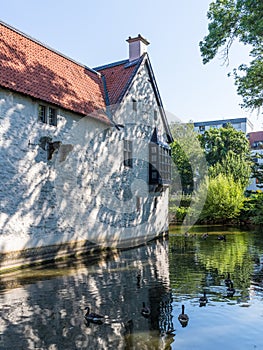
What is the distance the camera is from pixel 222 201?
32.2 m

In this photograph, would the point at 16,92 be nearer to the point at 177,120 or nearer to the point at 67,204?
the point at 67,204

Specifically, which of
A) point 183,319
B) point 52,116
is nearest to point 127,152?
point 52,116

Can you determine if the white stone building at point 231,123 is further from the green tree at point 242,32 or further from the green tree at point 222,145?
the green tree at point 242,32

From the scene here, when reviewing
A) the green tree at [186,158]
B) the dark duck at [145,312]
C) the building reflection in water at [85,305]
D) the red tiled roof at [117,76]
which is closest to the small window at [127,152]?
the red tiled roof at [117,76]

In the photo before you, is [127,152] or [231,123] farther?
[231,123]

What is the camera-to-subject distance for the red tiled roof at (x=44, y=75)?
1315 cm

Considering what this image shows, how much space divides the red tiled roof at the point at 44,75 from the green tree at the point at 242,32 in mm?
5905

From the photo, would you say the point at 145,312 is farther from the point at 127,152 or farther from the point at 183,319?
the point at 127,152

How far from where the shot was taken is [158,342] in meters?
6.29

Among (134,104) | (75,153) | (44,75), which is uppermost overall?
(134,104)

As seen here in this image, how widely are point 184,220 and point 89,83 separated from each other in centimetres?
2000

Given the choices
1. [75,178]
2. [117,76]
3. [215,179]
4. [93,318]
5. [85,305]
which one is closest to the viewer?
[93,318]

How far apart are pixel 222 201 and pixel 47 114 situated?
22.1 meters

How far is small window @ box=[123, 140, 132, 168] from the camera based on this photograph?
19344 millimetres
